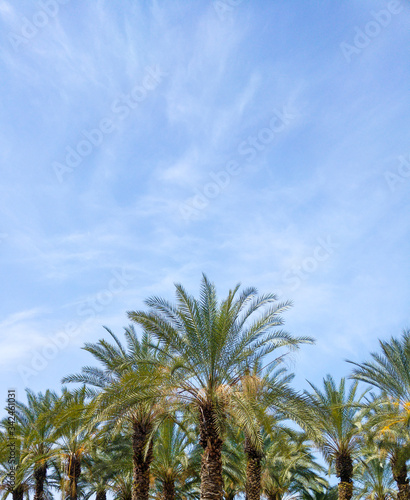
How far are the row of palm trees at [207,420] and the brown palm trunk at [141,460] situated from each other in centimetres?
4

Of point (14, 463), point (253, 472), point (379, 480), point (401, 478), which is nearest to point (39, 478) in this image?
point (14, 463)

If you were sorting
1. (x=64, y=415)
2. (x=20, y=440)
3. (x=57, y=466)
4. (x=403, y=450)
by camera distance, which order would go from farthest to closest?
(x=57, y=466), (x=20, y=440), (x=403, y=450), (x=64, y=415)

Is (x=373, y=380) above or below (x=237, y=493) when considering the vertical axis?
above

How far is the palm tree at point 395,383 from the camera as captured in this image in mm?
22047

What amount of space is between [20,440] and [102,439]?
21.3ft

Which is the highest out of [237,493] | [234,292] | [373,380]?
[234,292]

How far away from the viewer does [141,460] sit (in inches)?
839

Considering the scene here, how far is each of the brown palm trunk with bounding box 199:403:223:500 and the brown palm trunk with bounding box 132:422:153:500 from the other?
17.4 feet

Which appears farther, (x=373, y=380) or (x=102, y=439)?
(x=373, y=380)

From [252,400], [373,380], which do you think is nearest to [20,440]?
[252,400]

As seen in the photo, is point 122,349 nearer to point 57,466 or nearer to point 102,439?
point 102,439

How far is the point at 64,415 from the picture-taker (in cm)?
1936

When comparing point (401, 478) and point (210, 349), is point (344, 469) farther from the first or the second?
point (210, 349)

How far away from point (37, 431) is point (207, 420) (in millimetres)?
13610
